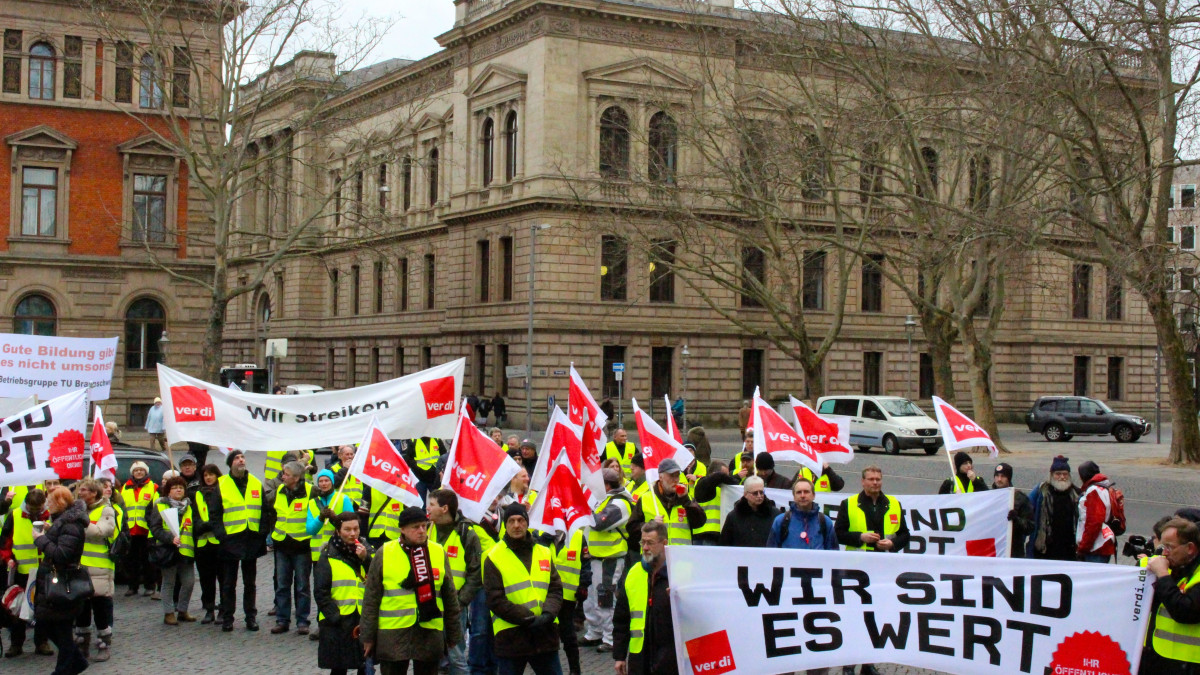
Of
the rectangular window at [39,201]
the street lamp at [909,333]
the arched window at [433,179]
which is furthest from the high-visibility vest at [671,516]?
the arched window at [433,179]

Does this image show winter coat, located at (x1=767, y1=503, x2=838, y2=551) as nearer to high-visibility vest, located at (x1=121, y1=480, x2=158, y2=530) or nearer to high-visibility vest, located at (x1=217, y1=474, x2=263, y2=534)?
high-visibility vest, located at (x1=217, y1=474, x2=263, y2=534)

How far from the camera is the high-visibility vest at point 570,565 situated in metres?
9.77

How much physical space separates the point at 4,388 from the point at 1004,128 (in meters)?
18.9

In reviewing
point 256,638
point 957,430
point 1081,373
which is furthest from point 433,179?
point 256,638

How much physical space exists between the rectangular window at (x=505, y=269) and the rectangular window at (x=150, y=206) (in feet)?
47.9

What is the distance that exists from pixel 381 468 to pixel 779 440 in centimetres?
517

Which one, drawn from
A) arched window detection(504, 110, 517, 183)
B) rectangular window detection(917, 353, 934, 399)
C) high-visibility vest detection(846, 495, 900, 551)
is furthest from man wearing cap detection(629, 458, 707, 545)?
rectangular window detection(917, 353, 934, 399)

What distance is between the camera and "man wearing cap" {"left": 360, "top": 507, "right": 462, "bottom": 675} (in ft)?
27.0

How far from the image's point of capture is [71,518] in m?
10.2

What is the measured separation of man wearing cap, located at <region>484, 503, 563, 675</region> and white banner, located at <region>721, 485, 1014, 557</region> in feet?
10.5

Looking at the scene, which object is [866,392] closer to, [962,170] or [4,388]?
[962,170]

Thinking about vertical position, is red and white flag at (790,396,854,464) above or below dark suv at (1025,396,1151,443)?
above

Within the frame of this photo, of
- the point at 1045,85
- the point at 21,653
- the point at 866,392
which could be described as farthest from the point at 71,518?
the point at 866,392

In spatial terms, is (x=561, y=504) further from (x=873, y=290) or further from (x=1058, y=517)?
(x=873, y=290)
